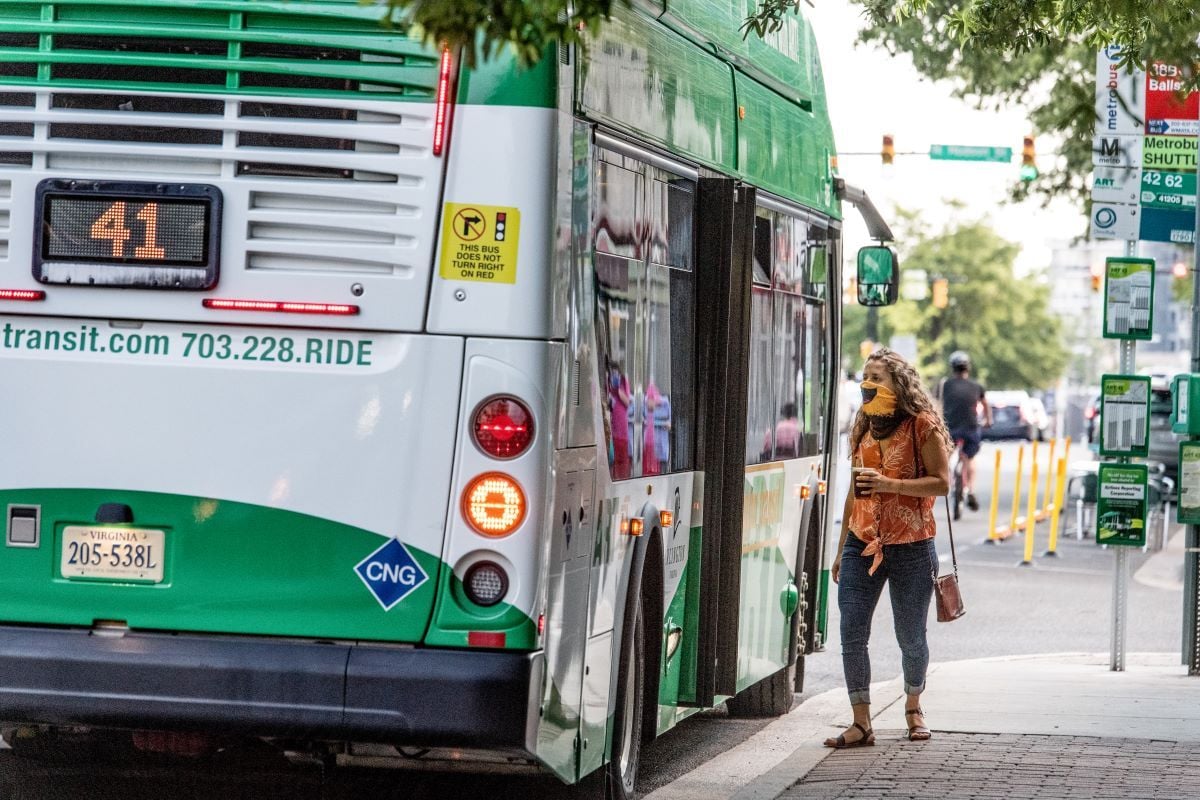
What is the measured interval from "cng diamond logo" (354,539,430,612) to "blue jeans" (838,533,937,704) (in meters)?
3.91

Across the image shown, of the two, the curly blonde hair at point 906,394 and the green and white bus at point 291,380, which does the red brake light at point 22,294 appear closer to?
the green and white bus at point 291,380

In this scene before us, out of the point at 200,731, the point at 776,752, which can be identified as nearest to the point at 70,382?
the point at 200,731

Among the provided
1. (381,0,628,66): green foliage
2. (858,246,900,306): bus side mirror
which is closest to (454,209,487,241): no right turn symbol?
(381,0,628,66): green foliage

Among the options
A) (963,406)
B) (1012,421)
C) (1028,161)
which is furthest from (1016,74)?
(1012,421)

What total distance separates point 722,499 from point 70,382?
125 inches

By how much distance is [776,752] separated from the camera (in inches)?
395

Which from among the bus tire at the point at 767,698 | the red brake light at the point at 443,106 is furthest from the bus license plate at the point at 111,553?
the bus tire at the point at 767,698

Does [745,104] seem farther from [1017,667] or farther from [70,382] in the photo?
[1017,667]

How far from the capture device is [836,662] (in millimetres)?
14242

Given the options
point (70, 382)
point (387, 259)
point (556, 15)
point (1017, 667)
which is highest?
point (556, 15)

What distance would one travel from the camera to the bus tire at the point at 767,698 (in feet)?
36.9

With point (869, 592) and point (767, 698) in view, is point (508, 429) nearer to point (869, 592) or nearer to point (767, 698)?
point (869, 592)

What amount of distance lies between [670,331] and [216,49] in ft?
7.49

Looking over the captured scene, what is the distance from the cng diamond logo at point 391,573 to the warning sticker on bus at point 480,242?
0.81 meters
